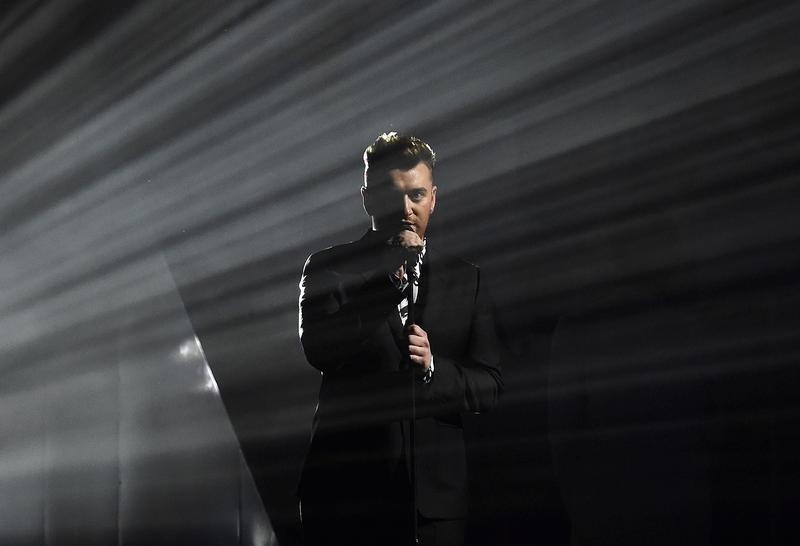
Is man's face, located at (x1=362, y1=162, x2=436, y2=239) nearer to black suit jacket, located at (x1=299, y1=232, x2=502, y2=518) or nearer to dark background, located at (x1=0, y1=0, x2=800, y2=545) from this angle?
black suit jacket, located at (x1=299, y1=232, x2=502, y2=518)

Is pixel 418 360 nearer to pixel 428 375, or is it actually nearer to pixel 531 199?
pixel 428 375

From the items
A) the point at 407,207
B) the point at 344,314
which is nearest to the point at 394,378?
the point at 344,314

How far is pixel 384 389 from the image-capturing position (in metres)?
1.35

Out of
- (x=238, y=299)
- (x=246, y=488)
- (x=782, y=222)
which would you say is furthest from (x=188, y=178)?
(x=782, y=222)

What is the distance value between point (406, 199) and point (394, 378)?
0.98ft

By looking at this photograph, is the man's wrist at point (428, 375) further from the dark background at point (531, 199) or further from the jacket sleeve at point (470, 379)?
the dark background at point (531, 199)

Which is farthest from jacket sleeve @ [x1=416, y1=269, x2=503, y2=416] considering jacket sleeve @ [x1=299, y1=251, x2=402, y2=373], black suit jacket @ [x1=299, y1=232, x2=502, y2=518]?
jacket sleeve @ [x1=299, y1=251, x2=402, y2=373]

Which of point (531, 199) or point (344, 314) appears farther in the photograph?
point (531, 199)

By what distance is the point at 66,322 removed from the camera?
246 centimetres

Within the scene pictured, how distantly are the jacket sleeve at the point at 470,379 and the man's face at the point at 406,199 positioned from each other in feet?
0.61

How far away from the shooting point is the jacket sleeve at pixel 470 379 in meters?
1.33

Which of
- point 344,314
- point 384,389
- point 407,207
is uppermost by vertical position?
point 407,207

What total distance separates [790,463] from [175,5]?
5.40 feet

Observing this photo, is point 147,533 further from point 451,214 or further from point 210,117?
point 451,214
